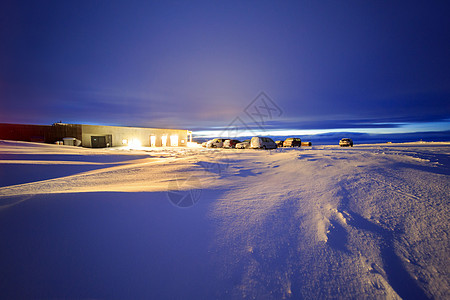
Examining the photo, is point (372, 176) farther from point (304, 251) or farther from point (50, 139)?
point (50, 139)

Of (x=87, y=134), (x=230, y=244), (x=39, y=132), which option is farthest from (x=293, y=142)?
(x=39, y=132)

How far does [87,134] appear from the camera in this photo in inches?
904

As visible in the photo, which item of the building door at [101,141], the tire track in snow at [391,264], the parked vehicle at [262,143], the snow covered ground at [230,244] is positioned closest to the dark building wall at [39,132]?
the building door at [101,141]

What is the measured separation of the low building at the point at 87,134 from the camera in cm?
2170

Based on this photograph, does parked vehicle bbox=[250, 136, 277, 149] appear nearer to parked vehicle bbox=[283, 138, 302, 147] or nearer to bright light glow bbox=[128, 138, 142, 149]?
parked vehicle bbox=[283, 138, 302, 147]

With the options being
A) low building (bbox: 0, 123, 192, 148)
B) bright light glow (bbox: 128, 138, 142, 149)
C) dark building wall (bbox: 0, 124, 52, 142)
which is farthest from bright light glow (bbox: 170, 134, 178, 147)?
dark building wall (bbox: 0, 124, 52, 142)

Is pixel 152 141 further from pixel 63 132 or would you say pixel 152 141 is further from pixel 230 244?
pixel 230 244

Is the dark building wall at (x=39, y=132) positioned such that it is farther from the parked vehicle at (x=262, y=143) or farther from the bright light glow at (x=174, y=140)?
the parked vehicle at (x=262, y=143)

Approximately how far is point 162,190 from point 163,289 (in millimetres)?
2076

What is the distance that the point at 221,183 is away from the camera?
4121 mm

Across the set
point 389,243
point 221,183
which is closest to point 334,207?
point 389,243

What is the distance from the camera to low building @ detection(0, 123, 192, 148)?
21.7 metres

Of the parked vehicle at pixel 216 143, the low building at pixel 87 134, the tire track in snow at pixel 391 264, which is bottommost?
the tire track in snow at pixel 391 264

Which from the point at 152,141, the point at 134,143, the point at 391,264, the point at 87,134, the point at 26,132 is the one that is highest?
the point at 26,132
